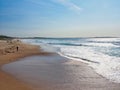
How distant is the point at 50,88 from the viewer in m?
8.34

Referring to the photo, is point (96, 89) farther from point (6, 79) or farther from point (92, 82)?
point (6, 79)

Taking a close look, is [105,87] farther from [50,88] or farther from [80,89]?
[50,88]

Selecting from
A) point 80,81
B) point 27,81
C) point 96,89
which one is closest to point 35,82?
point 27,81

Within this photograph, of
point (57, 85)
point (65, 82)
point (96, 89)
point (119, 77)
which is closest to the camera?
point (96, 89)

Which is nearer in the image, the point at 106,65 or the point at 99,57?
the point at 106,65

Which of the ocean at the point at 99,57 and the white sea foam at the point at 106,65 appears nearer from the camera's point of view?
the white sea foam at the point at 106,65

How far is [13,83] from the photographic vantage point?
9008 millimetres

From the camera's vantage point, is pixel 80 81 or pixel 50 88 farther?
pixel 80 81

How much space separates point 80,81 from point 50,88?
1916 mm

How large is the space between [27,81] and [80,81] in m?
2.69

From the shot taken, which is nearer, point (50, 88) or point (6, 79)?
point (50, 88)

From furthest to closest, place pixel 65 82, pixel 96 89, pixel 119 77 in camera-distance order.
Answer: pixel 119 77 < pixel 65 82 < pixel 96 89

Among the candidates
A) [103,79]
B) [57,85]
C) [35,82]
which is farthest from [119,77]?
[35,82]

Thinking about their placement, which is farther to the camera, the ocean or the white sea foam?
the ocean
